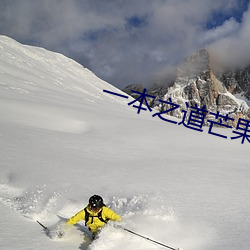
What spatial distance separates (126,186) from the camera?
717 centimetres

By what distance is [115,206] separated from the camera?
6.19m

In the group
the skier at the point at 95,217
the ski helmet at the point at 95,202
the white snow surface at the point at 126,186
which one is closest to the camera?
the white snow surface at the point at 126,186

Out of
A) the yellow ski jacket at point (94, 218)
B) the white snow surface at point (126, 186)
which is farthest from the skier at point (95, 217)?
the white snow surface at point (126, 186)

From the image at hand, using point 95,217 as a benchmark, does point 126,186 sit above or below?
above

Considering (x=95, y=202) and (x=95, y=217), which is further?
(x=95, y=217)

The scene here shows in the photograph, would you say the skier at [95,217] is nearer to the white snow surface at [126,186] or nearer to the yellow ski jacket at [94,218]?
the yellow ski jacket at [94,218]

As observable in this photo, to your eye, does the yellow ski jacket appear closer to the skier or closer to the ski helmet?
the skier

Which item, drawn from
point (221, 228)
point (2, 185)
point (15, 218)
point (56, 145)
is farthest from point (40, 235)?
point (56, 145)

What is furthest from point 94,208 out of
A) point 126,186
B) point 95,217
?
point 126,186

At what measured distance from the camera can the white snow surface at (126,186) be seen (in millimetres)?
4953

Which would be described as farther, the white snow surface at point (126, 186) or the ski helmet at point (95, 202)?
the ski helmet at point (95, 202)

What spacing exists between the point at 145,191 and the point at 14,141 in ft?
17.6

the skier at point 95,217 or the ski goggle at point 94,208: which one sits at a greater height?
the ski goggle at point 94,208

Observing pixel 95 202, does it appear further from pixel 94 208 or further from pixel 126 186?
pixel 126 186
